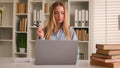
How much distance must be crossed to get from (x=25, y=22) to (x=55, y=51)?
2626mm

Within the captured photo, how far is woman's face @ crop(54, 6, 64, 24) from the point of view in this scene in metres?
2.43

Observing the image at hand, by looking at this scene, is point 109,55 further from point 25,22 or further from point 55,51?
point 25,22

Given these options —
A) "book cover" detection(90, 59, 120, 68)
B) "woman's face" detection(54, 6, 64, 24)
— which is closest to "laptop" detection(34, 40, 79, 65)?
"book cover" detection(90, 59, 120, 68)

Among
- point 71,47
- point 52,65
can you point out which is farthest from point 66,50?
point 52,65

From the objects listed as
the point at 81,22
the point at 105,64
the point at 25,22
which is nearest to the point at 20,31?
the point at 25,22

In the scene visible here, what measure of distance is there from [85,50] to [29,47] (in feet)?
3.61

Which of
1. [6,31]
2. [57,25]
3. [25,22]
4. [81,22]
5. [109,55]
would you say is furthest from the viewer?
[6,31]

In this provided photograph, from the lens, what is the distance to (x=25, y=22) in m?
4.09

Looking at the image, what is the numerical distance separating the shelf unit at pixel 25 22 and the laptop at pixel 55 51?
2359 mm

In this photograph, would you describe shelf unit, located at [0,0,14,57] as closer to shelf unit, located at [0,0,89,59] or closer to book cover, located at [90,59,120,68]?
shelf unit, located at [0,0,89,59]

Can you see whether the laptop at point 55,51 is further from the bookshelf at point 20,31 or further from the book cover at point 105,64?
the bookshelf at point 20,31

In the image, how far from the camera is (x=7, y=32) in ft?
14.3

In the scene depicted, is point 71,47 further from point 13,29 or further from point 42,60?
point 13,29

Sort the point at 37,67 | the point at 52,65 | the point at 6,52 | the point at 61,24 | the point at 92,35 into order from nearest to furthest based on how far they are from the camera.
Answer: the point at 37,67 → the point at 52,65 → the point at 61,24 → the point at 92,35 → the point at 6,52
